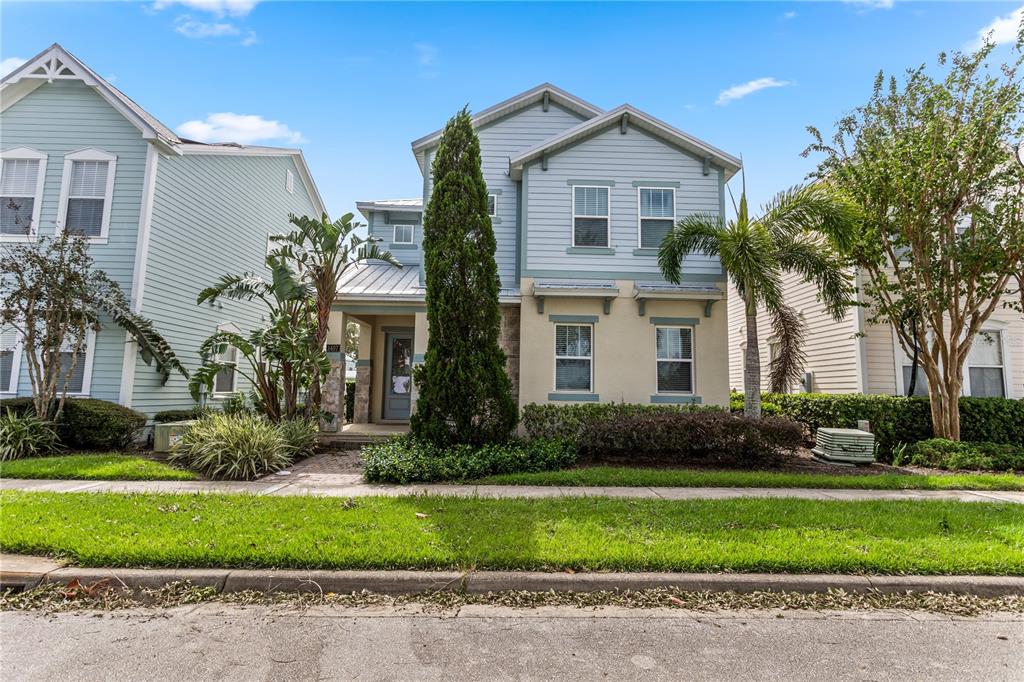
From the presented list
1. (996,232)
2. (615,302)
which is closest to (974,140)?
(996,232)

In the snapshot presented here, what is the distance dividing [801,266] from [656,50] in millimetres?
5570

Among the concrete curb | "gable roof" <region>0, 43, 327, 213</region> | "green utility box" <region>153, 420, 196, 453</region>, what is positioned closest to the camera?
the concrete curb

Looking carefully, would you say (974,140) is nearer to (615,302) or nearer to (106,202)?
(615,302)

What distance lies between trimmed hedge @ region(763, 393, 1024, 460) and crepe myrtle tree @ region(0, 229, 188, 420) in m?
→ 15.5

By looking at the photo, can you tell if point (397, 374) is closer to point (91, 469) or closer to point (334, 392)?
point (334, 392)

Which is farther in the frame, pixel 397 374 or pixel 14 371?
pixel 397 374

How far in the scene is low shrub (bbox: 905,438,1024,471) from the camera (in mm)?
10031

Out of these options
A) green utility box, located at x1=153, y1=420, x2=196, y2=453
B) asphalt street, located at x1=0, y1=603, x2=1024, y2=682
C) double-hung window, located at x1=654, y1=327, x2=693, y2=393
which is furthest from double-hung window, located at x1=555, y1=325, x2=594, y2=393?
asphalt street, located at x1=0, y1=603, x2=1024, y2=682

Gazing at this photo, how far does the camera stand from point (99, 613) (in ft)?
12.8

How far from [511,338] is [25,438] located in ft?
32.0

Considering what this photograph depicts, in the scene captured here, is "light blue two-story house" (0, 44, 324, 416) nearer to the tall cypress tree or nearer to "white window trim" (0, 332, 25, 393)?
"white window trim" (0, 332, 25, 393)

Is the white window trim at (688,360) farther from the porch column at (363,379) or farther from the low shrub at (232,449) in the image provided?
the low shrub at (232,449)

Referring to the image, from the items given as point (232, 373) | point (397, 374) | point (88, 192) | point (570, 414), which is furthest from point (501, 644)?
point (232, 373)

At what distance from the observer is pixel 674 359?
41.1 feet
